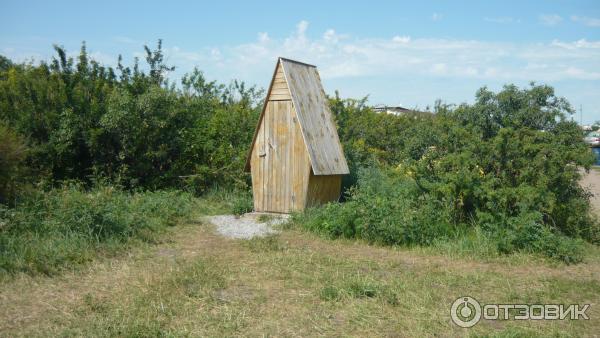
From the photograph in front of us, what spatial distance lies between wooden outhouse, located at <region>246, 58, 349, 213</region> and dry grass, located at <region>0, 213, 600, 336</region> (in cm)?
259

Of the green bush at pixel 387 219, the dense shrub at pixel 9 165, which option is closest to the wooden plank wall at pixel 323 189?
the green bush at pixel 387 219

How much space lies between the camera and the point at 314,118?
449 inches

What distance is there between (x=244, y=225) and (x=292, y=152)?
173 cm

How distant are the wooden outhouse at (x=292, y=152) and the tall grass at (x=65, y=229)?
2254mm

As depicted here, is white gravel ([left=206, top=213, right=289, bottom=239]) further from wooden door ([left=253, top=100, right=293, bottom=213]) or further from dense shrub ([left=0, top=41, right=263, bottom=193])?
dense shrub ([left=0, top=41, right=263, bottom=193])

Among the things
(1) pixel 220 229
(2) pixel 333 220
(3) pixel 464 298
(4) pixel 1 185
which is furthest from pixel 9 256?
(3) pixel 464 298

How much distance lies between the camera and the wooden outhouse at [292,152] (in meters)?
10.8

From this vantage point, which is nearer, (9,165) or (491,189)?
(9,165)

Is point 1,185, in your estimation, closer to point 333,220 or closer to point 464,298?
point 333,220

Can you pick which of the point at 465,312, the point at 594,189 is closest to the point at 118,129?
the point at 465,312

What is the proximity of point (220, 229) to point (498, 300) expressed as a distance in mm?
5250

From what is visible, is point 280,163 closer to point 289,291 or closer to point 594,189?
point 289,291

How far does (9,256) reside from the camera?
22.7 ft

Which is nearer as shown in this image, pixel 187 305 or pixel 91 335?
pixel 91 335
